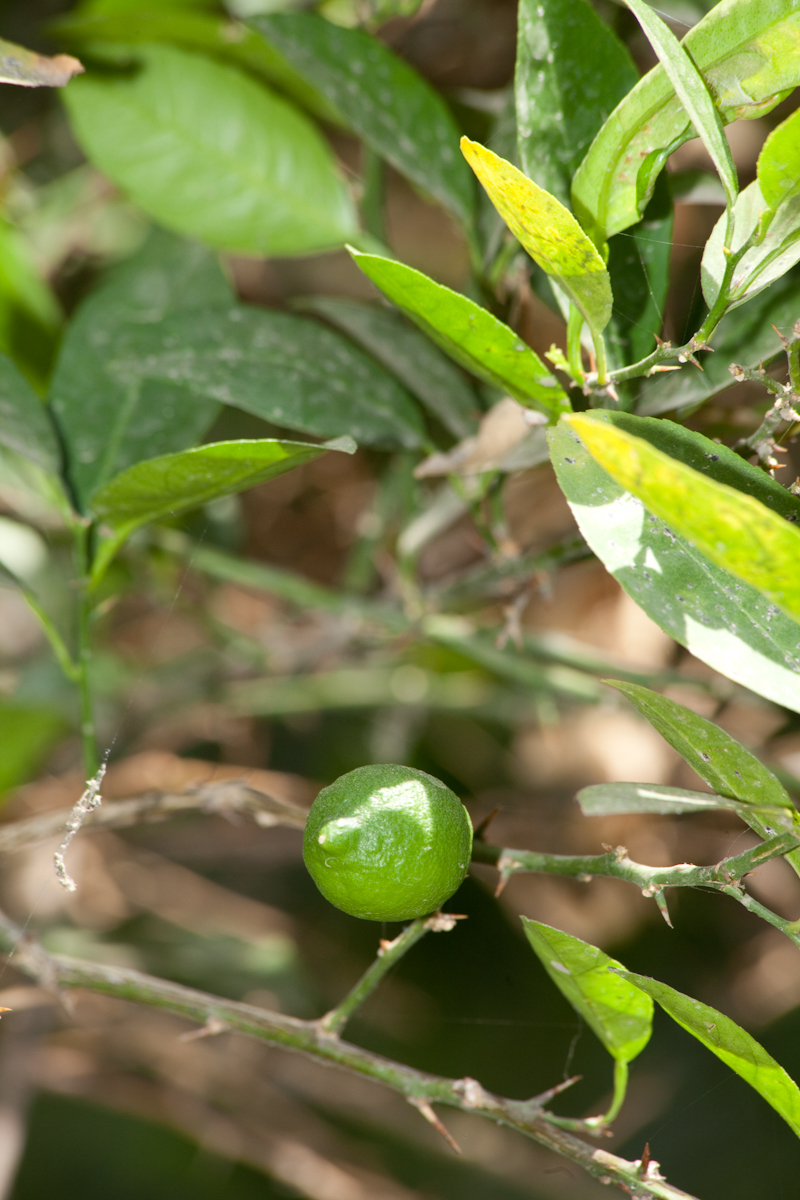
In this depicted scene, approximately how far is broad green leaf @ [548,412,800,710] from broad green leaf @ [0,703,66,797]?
83cm

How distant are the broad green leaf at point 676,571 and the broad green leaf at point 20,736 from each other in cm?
83

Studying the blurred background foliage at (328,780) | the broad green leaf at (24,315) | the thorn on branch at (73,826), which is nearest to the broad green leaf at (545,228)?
the thorn on branch at (73,826)

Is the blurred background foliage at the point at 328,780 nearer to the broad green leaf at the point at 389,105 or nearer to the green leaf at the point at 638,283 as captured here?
the broad green leaf at the point at 389,105

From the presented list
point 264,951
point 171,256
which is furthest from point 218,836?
point 171,256

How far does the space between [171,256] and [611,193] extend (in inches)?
21.7

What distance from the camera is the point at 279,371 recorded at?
66 centimetres

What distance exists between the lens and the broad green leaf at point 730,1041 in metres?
0.45

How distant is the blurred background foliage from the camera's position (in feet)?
3.27

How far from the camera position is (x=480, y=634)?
94 centimetres

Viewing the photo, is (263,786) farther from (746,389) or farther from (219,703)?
(746,389)

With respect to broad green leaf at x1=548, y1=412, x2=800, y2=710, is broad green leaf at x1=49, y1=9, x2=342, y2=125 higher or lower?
higher

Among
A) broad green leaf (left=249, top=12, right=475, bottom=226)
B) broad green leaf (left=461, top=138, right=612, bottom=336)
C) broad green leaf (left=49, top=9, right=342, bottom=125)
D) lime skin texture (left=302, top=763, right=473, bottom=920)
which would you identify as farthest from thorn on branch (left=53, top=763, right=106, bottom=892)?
broad green leaf (left=49, top=9, right=342, bottom=125)

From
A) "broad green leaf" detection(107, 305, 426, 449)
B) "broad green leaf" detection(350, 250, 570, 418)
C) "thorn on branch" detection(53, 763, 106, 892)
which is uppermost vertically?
"broad green leaf" detection(350, 250, 570, 418)

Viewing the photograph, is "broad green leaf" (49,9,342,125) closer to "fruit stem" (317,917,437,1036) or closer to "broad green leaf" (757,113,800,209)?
"broad green leaf" (757,113,800,209)
